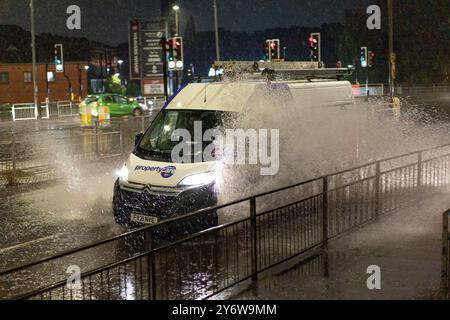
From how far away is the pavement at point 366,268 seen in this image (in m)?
6.68

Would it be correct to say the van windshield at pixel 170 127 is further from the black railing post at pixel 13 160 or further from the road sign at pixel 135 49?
the road sign at pixel 135 49

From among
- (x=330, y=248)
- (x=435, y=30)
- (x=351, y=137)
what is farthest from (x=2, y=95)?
(x=330, y=248)

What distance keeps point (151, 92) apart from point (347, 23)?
45.2 m

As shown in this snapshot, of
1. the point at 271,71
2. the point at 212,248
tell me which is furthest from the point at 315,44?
the point at 212,248

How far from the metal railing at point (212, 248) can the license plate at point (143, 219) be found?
0.88 ft

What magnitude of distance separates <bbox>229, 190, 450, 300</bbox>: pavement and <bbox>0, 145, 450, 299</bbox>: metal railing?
0.67 feet

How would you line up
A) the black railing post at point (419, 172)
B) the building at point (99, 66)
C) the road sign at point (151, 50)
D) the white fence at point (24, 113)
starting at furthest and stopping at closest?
the building at point (99, 66), the road sign at point (151, 50), the white fence at point (24, 113), the black railing post at point (419, 172)

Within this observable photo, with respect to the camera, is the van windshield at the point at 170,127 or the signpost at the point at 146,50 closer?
the van windshield at the point at 170,127

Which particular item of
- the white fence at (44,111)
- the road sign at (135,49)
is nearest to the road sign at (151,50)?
the road sign at (135,49)

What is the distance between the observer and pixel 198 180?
9180 millimetres

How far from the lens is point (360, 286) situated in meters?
6.87

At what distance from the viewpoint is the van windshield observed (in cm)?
1002

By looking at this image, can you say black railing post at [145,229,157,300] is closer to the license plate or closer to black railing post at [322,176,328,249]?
the license plate
